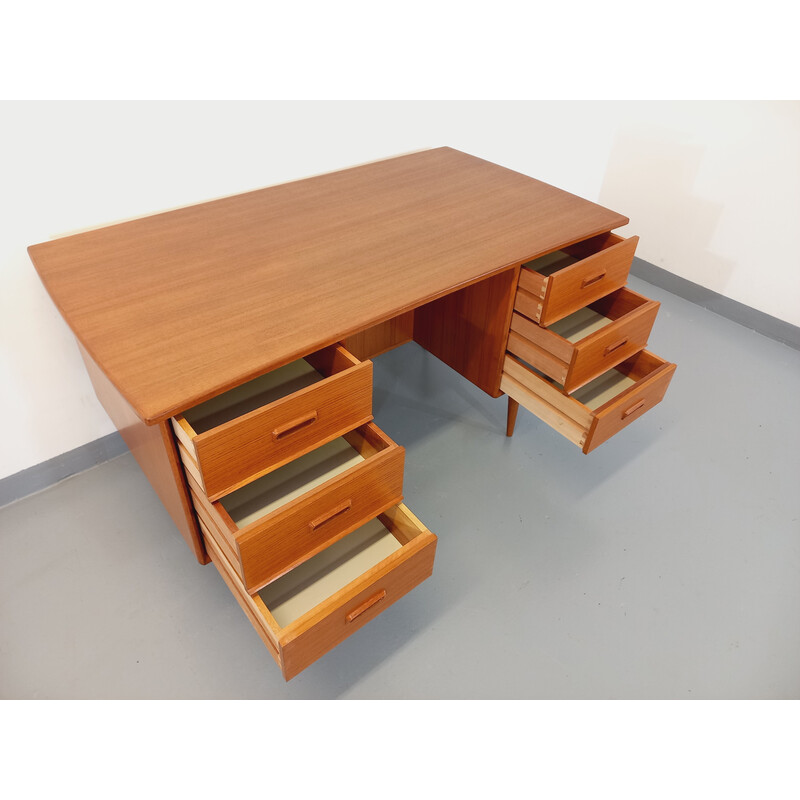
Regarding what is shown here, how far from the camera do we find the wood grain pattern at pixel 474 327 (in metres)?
1.57

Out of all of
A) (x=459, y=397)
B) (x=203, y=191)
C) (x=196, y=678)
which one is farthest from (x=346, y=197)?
(x=196, y=678)

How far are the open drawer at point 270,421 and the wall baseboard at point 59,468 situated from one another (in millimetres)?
679

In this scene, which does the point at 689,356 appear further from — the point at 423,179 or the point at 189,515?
the point at 189,515

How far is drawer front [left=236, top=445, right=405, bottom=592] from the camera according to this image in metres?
1.05

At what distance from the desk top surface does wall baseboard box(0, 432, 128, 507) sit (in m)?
0.62

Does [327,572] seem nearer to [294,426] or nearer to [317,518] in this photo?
[317,518]

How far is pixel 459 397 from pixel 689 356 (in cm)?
97

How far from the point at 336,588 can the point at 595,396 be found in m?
0.91

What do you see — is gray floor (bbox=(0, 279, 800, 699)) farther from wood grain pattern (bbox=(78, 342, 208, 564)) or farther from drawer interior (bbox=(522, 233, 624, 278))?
drawer interior (bbox=(522, 233, 624, 278))

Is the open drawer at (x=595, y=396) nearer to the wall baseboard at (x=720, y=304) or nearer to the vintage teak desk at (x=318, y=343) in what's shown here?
the vintage teak desk at (x=318, y=343)

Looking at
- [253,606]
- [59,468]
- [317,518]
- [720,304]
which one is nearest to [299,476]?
[317,518]

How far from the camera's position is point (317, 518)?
3.68ft

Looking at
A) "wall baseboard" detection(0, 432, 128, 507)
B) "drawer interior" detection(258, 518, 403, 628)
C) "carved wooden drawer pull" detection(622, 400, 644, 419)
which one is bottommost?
"wall baseboard" detection(0, 432, 128, 507)

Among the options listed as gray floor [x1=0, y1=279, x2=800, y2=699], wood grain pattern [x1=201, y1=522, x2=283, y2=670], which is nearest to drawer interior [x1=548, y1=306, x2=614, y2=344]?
gray floor [x1=0, y1=279, x2=800, y2=699]
